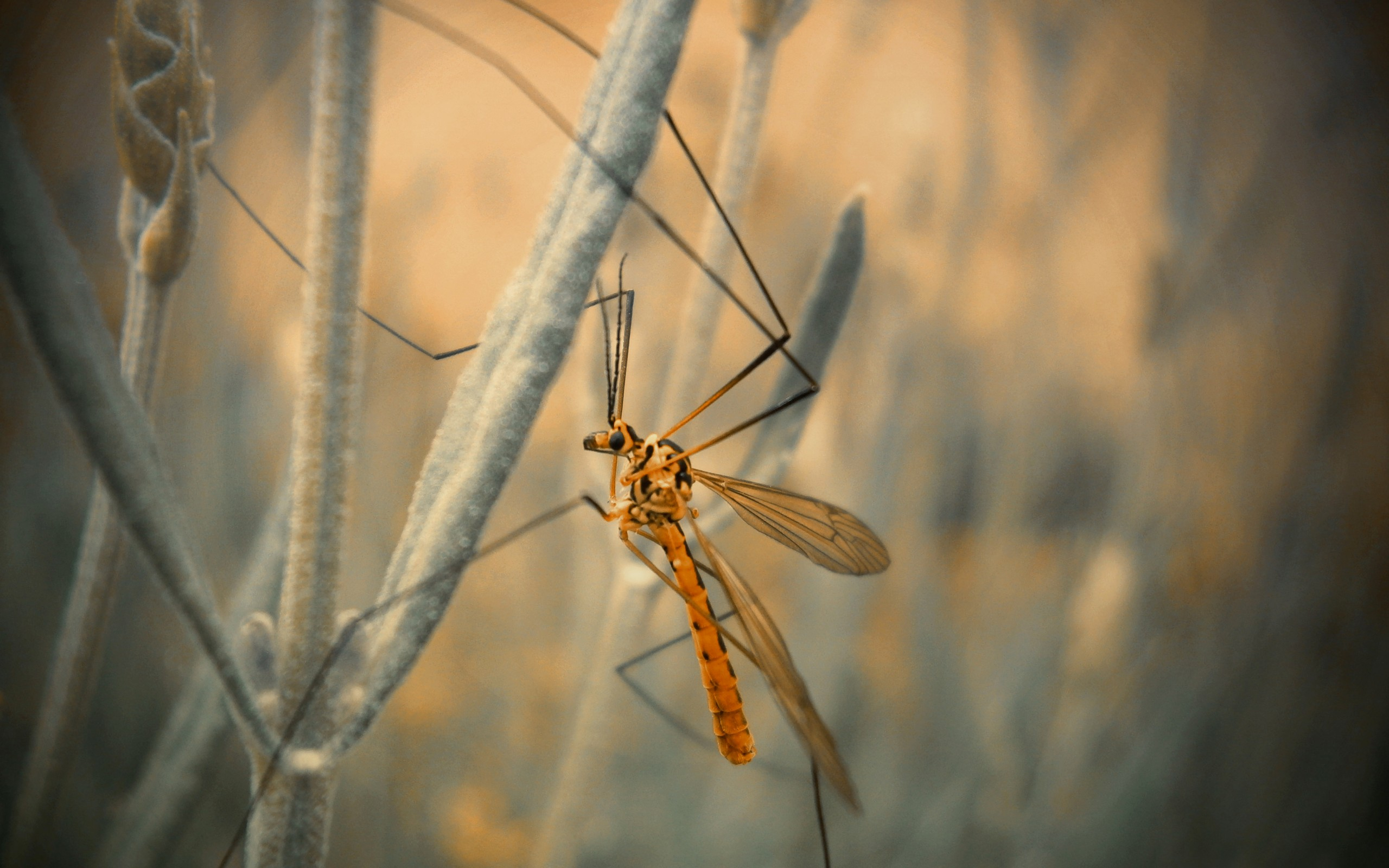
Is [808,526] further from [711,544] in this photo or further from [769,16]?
[769,16]

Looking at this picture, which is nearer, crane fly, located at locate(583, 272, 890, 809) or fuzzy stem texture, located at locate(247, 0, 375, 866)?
fuzzy stem texture, located at locate(247, 0, 375, 866)

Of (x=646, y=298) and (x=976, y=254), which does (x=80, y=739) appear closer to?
(x=646, y=298)

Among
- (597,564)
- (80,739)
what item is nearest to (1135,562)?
(597,564)

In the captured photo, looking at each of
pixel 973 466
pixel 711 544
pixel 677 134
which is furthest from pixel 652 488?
pixel 973 466

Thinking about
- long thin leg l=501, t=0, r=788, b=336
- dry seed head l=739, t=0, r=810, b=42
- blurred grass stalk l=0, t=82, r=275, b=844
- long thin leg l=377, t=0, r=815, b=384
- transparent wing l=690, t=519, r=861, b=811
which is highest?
dry seed head l=739, t=0, r=810, b=42

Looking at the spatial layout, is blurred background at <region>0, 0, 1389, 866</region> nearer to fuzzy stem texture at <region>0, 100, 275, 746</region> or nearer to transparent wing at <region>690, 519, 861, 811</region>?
transparent wing at <region>690, 519, 861, 811</region>

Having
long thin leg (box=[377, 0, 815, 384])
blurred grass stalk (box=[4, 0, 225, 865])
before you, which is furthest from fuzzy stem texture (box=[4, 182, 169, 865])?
long thin leg (box=[377, 0, 815, 384])

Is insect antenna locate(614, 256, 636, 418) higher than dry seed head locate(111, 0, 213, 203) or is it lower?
higher
